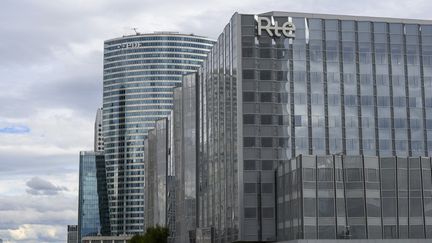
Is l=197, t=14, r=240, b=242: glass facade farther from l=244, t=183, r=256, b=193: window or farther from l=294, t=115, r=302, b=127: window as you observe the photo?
l=294, t=115, r=302, b=127: window

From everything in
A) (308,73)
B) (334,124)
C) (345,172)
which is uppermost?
(308,73)

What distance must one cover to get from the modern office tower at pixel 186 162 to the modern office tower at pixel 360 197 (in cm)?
3976

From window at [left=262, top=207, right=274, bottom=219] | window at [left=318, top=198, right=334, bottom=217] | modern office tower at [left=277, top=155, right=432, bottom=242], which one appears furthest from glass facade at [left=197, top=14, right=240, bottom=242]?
window at [left=318, top=198, right=334, bottom=217]

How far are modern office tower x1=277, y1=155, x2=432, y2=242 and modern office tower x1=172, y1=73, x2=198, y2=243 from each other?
3976 centimetres

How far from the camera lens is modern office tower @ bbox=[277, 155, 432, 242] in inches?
4117

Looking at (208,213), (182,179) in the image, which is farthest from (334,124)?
(182,179)

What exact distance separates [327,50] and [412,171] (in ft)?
87.0

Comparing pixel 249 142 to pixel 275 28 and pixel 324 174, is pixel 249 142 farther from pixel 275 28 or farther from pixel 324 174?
pixel 275 28

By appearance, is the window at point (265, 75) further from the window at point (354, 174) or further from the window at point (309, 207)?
the window at point (309, 207)

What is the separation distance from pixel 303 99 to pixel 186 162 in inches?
1361

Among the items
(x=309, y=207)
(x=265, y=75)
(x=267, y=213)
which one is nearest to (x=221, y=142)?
(x=265, y=75)

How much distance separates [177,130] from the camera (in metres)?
160

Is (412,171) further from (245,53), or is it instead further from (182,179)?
(182,179)

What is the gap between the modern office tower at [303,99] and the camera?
118 metres
